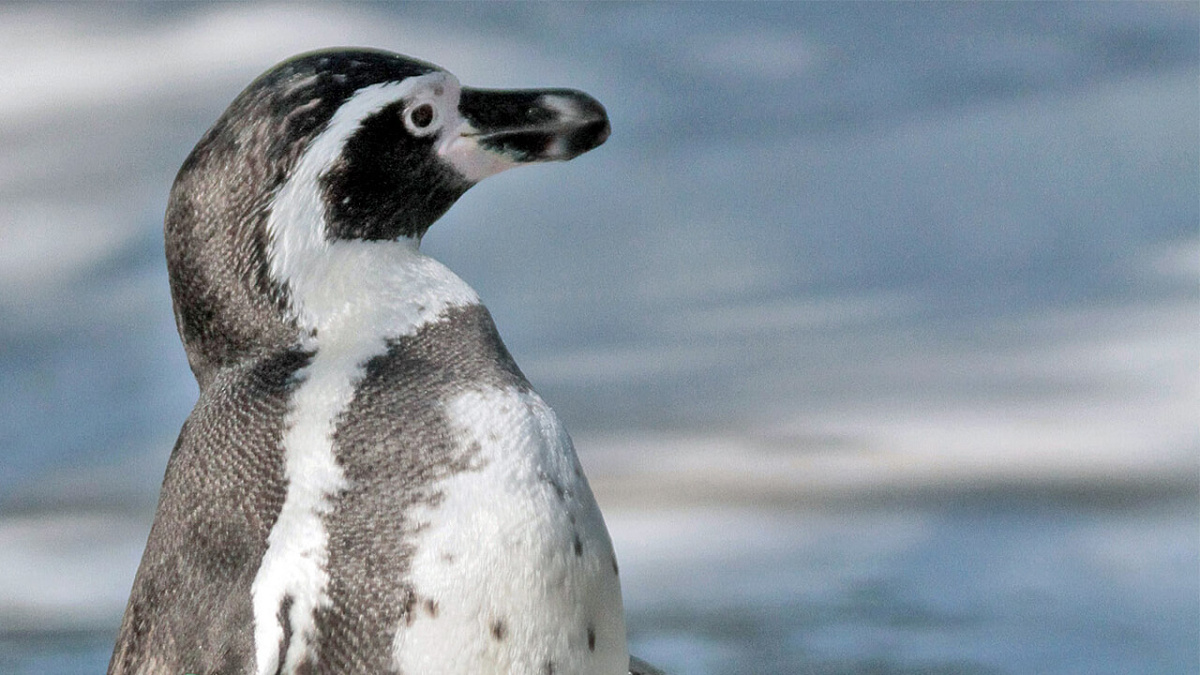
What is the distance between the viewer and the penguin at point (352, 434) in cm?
118

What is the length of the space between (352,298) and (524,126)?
0.86 ft

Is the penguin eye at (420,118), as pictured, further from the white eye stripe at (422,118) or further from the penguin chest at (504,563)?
the penguin chest at (504,563)

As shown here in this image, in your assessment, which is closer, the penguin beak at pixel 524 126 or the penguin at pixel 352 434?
the penguin at pixel 352 434

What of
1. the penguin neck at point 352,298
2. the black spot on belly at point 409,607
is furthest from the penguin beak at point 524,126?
the black spot on belly at point 409,607

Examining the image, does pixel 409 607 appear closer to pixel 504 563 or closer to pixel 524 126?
pixel 504 563

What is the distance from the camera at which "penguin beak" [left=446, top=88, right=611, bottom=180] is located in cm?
141

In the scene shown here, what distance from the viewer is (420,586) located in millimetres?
1177

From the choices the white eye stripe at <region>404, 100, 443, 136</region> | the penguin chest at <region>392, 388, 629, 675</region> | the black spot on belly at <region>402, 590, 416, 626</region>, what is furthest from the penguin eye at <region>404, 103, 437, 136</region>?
the black spot on belly at <region>402, 590, 416, 626</region>

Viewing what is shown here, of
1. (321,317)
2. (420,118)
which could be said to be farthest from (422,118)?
(321,317)

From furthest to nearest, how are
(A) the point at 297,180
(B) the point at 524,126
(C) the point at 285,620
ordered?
1. (B) the point at 524,126
2. (A) the point at 297,180
3. (C) the point at 285,620

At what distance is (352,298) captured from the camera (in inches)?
51.6

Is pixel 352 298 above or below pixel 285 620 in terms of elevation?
above

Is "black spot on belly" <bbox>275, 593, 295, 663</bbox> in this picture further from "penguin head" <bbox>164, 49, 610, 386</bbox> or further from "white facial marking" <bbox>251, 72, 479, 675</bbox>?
"penguin head" <bbox>164, 49, 610, 386</bbox>

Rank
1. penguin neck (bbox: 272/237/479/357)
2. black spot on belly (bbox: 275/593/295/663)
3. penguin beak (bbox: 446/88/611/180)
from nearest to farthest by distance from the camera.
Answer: black spot on belly (bbox: 275/593/295/663)
penguin neck (bbox: 272/237/479/357)
penguin beak (bbox: 446/88/611/180)
